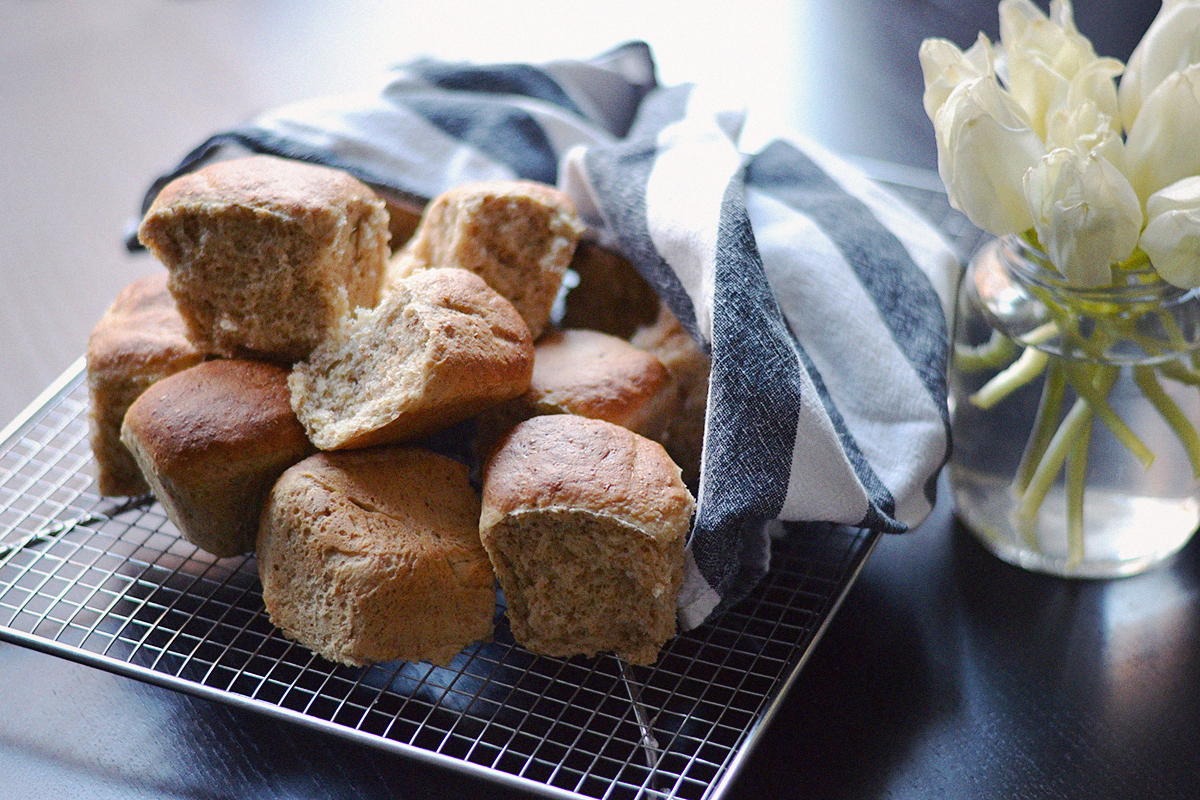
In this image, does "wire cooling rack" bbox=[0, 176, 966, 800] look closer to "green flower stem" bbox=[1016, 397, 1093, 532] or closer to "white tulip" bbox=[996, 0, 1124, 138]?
"green flower stem" bbox=[1016, 397, 1093, 532]

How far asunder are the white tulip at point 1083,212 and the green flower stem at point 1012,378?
14cm

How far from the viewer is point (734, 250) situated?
3.02ft

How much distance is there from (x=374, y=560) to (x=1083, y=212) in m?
0.55

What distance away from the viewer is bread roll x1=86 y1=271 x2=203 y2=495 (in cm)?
95

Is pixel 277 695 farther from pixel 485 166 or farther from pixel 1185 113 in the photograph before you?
pixel 1185 113

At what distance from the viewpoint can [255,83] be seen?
68.7 inches

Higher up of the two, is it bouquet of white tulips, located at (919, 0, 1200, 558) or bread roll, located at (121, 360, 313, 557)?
bouquet of white tulips, located at (919, 0, 1200, 558)

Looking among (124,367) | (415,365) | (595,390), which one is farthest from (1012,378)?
(124,367)

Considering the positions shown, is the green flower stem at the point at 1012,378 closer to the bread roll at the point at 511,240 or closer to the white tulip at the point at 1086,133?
the white tulip at the point at 1086,133

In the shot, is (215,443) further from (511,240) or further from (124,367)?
(511,240)

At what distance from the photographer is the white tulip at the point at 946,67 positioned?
840 millimetres

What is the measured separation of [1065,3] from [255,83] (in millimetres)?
1271

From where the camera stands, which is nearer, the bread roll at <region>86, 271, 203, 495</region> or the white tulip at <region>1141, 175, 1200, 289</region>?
the white tulip at <region>1141, 175, 1200, 289</region>

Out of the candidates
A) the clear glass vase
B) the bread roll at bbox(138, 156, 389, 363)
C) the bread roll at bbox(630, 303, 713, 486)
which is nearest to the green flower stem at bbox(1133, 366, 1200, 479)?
the clear glass vase
